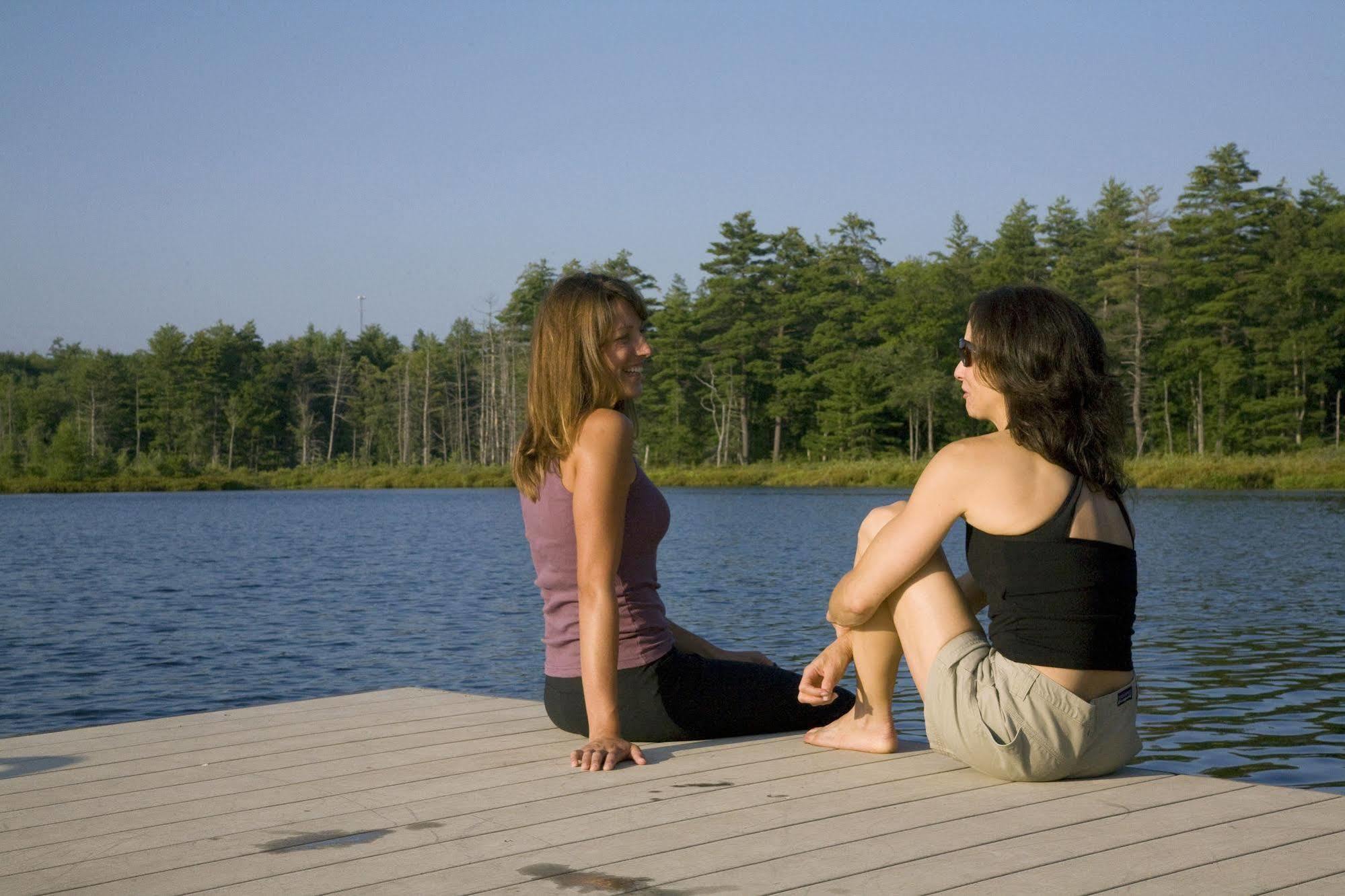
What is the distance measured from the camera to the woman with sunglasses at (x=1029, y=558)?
2748 millimetres

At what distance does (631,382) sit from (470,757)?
3.47ft

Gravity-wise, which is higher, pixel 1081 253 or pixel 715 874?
pixel 1081 253

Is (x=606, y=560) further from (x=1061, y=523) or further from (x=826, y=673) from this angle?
(x=1061, y=523)

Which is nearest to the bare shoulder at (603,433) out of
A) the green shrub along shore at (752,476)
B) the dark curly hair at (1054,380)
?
the dark curly hair at (1054,380)

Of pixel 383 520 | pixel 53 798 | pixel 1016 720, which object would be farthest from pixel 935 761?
pixel 383 520

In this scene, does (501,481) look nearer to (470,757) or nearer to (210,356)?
(210,356)

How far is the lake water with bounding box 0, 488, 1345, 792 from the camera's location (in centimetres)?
850

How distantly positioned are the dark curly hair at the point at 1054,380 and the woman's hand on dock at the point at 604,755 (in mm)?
1195

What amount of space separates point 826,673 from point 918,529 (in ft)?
1.85

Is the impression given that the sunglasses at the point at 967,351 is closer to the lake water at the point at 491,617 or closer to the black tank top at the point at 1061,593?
the black tank top at the point at 1061,593

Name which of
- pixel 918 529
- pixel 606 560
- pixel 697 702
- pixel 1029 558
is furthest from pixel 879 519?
pixel 697 702

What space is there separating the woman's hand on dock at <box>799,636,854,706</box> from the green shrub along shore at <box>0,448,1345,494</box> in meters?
34.7

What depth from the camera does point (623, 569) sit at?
320 cm

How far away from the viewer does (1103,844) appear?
93.5 inches
